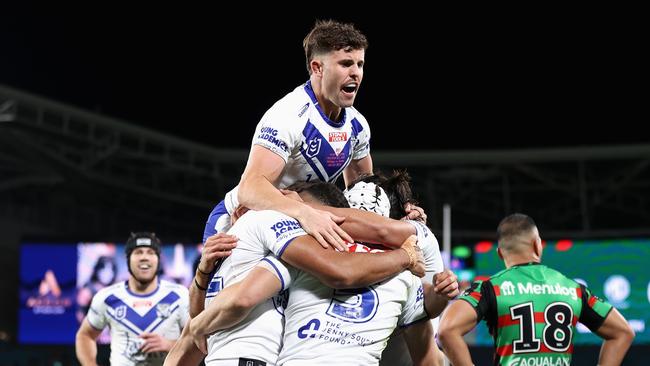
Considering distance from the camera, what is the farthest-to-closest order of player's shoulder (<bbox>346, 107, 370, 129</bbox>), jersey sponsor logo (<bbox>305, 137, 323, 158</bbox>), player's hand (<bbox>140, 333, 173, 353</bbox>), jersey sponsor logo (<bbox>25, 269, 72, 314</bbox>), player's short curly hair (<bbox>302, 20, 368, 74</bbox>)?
jersey sponsor logo (<bbox>25, 269, 72, 314</bbox>), player's hand (<bbox>140, 333, 173, 353</bbox>), player's shoulder (<bbox>346, 107, 370, 129</bbox>), jersey sponsor logo (<bbox>305, 137, 323, 158</bbox>), player's short curly hair (<bbox>302, 20, 368, 74</bbox>)

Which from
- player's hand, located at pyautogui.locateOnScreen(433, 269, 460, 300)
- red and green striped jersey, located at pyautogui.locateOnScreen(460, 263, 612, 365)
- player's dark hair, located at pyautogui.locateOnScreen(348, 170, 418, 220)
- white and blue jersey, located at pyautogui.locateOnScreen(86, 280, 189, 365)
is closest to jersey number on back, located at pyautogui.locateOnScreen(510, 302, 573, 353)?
red and green striped jersey, located at pyautogui.locateOnScreen(460, 263, 612, 365)

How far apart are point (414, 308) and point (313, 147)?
125 cm

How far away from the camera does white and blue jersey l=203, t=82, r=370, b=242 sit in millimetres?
5031

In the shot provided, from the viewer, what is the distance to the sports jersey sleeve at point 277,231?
387 centimetres

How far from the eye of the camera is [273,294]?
386cm

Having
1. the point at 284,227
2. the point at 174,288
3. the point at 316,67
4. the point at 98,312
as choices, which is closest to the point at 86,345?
the point at 98,312

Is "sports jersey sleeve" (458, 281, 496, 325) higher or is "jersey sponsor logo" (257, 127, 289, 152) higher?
"jersey sponsor logo" (257, 127, 289, 152)

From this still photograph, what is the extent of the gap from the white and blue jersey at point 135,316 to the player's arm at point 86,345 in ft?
0.21

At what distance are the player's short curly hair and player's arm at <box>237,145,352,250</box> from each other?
64cm

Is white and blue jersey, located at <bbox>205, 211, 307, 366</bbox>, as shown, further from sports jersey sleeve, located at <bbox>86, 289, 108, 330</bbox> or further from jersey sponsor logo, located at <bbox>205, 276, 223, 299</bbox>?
sports jersey sleeve, located at <bbox>86, 289, 108, 330</bbox>

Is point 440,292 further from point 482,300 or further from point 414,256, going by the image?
point 482,300

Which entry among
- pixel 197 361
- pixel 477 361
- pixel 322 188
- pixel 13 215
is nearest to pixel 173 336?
pixel 197 361

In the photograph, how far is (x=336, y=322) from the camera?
3.89 metres

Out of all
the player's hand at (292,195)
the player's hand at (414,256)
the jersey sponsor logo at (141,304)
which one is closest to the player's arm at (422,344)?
the player's hand at (414,256)
